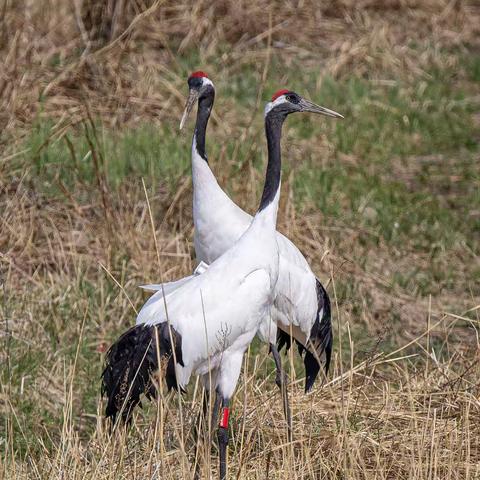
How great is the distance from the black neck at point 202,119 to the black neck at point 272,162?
1.99 feet

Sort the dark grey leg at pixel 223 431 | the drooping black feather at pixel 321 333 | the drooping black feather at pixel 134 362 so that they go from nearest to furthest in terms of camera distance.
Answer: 1. the drooping black feather at pixel 134 362
2. the dark grey leg at pixel 223 431
3. the drooping black feather at pixel 321 333

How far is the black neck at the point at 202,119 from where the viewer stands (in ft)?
17.3

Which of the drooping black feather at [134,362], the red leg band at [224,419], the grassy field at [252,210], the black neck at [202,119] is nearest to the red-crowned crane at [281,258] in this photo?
the black neck at [202,119]

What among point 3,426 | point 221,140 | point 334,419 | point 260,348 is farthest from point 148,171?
point 334,419

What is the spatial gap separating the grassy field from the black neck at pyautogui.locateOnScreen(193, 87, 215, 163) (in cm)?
56

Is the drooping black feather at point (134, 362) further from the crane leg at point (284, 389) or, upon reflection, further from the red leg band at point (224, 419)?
the crane leg at point (284, 389)

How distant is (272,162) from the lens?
4.54m

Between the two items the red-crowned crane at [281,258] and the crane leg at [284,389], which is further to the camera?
the red-crowned crane at [281,258]

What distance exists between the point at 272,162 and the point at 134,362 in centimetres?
91

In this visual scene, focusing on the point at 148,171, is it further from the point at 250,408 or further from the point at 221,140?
the point at 250,408

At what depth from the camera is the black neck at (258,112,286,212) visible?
176 inches

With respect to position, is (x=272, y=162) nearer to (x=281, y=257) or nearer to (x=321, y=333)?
(x=281, y=257)

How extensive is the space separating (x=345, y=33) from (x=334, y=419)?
19.1 ft

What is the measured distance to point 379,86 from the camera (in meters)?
9.16
